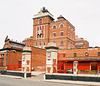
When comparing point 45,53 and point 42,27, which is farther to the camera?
point 42,27

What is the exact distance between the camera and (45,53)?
3806 centimetres

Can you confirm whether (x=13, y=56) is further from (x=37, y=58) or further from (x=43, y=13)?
(x=43, y=13)

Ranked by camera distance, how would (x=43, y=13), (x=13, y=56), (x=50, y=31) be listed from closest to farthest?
1. (x=13, y=56)
2. (x=50, y=31)
3. (x=43, y=13)

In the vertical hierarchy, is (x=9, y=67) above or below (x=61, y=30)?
below

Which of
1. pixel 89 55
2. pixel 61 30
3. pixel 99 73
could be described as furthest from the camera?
pixel 61 30

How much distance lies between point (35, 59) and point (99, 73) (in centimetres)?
2187

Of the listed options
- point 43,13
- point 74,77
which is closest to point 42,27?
point 43,13

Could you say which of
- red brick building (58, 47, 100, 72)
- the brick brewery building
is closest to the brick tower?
the brick brewery building

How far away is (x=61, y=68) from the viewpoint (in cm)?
1758

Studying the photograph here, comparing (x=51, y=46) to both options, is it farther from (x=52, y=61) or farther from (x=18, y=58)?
(x=18, y=58)

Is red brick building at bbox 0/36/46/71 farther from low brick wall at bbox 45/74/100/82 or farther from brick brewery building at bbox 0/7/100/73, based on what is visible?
low brick wall at bbox 45/74/100/82

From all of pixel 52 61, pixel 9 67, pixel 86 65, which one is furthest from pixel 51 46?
pixel 86 65

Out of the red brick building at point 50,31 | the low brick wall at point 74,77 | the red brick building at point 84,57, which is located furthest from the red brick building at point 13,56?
the low brick wall at point 74,77

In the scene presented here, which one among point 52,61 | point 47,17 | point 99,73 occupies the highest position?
point 47,17
